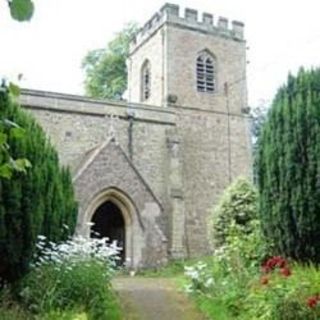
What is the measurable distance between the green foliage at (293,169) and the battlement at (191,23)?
56.9ft

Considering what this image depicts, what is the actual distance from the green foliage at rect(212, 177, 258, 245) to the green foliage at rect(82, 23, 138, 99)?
2119 cm

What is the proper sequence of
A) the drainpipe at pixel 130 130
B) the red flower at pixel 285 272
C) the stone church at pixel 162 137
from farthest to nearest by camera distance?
the drainpipe at pixel 130 130 < the stone church at pixel 162 137 < the red flower at pixel 285 272

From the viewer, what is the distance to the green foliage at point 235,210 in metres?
15.6

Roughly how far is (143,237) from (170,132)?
223 inches

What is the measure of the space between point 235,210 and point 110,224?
28.8 feet

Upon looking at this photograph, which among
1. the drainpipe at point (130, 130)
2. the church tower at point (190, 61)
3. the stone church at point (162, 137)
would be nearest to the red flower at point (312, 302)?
the stone church at point (162, 137)

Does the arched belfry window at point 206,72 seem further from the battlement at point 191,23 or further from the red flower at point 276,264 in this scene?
the red flower at point 276,264

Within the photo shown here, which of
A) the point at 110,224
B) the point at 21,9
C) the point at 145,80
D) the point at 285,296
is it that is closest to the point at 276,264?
the point at 285,296

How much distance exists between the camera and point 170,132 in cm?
2494

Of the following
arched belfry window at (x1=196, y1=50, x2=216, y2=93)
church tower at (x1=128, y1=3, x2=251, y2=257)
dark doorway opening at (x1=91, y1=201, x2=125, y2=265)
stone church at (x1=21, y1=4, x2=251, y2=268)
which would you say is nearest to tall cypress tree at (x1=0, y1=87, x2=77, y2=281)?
stone church at (x1=21, y1=4, x2=251, y2=268)

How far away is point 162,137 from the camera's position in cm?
2477

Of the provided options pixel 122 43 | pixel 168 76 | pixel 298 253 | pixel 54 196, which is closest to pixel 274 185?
pixel 298 253

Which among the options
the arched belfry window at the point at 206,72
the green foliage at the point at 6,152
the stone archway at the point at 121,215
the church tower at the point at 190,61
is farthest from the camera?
the arched belfry window at the point at 206,72

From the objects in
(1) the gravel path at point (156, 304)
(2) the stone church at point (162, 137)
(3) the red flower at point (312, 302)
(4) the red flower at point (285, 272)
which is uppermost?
(2) the stone church at point (162, 137)
